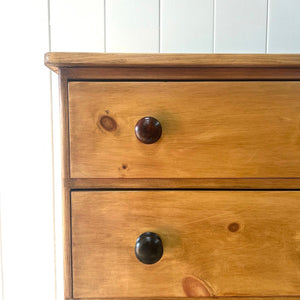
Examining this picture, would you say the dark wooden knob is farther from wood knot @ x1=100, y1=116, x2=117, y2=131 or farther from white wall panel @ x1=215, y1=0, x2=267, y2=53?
white wall panel @ x1=215, y1=0, x2=267, y2=53

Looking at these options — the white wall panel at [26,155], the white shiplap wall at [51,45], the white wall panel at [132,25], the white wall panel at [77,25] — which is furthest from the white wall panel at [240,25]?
the white wall panel at [26,155]

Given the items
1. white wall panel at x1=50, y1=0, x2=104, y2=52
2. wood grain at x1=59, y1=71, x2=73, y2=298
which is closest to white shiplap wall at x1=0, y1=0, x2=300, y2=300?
white wall panel at x1=50, y1=0, x2=104, y2=52

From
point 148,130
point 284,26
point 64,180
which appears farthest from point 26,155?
point 284,26

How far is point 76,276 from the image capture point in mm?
482

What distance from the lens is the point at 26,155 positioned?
0.90 metres

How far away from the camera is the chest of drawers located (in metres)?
0.47

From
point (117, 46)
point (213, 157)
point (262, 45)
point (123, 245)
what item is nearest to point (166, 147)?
point (213, 157)

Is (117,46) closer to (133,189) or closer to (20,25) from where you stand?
(20,25)

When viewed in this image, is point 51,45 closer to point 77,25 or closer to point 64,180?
point 77,25

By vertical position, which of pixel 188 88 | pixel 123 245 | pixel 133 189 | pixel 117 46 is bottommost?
pixel 123 245

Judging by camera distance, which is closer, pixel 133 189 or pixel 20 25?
pixel 133 189

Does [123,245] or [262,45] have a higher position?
[262,45]

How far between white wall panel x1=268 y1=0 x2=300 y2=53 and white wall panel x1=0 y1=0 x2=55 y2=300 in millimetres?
753

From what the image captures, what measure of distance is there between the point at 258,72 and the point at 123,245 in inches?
15.5
